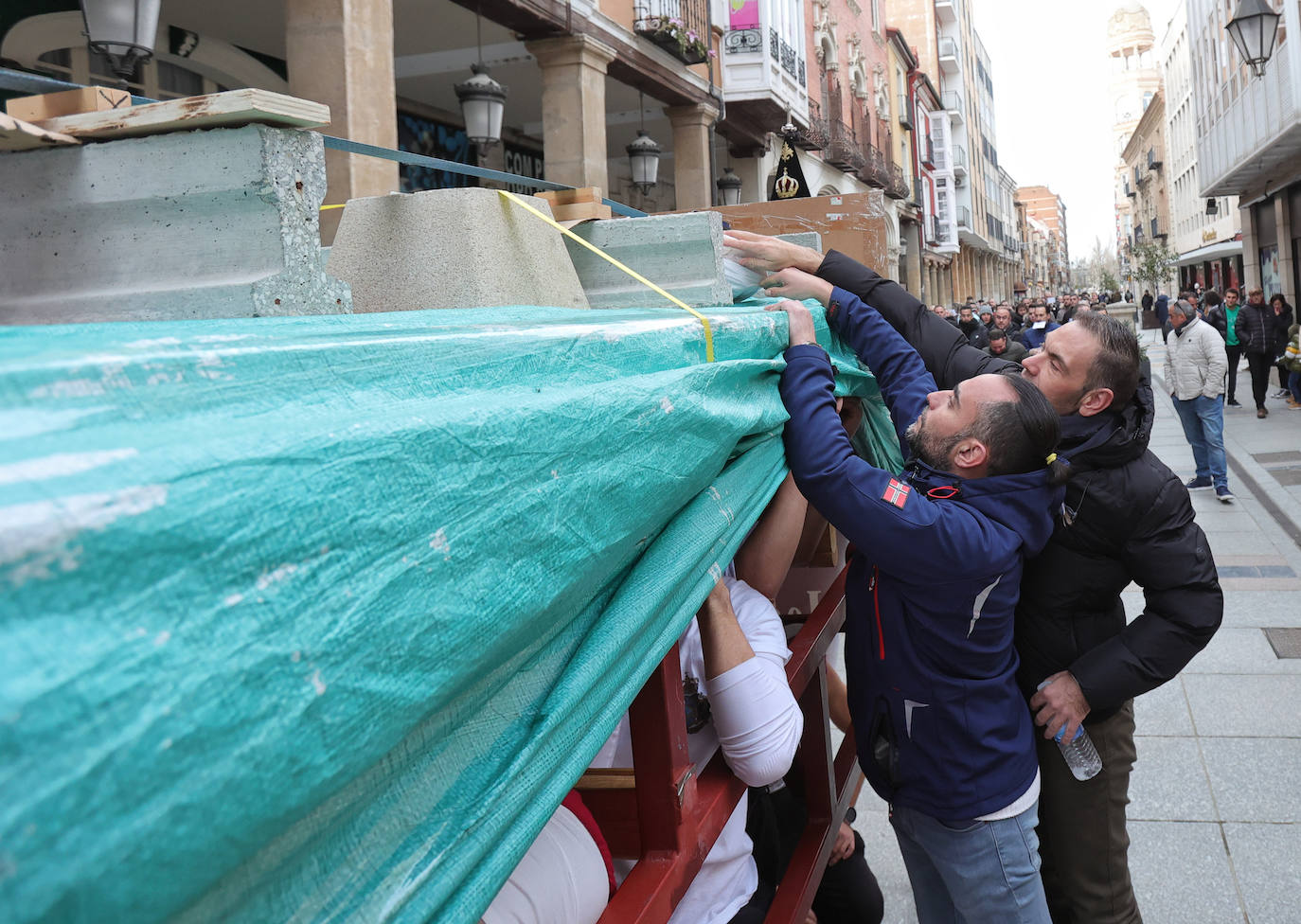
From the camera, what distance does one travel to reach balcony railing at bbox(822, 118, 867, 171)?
21859mm

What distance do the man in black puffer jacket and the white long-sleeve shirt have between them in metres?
0.89

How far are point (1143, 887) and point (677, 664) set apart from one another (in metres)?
3.11

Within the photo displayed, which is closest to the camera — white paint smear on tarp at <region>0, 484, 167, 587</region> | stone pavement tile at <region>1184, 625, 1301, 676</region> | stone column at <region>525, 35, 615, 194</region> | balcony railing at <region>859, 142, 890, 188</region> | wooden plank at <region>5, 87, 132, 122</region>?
→ white paint smear on tarp at <region>0, 484, 167, 587</region>

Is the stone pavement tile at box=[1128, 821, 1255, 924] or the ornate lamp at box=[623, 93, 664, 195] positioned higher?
the ornate lamp at box=[623, 93, 664, 195]

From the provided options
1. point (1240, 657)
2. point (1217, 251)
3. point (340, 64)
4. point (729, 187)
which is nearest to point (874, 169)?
point (729, 187)

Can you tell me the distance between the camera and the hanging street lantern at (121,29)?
4.62m

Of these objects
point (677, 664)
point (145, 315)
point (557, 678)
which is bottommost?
point (677, 664)

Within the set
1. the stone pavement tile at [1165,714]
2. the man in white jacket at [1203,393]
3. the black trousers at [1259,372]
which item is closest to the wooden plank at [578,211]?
the stone pavement tile at [1165,714]

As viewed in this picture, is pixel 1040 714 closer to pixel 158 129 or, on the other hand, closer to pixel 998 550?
pixel 998 550

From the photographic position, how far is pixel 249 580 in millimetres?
678

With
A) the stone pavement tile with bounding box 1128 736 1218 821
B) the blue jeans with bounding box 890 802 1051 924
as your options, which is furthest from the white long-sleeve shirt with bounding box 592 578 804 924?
the stone pavement tile with bounding box 1128 736 1218 821

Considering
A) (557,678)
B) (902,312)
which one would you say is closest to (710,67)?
(902,312)

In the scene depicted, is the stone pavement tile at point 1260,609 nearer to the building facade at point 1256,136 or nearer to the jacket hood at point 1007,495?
the jacket hood at point 1007,495

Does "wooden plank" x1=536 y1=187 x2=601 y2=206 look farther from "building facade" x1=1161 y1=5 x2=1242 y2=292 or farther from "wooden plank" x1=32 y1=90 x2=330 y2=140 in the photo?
"building facade" x1=1161 y1=5 x2=1242 y2=292
